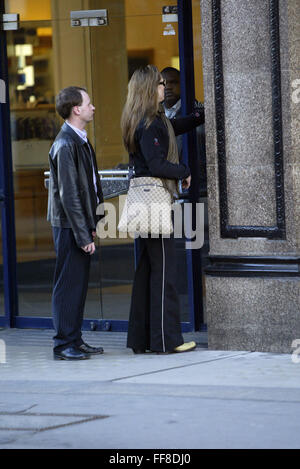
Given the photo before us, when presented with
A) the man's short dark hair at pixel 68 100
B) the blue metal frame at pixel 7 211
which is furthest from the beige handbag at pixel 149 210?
the blue metal frame at pixel 7 211

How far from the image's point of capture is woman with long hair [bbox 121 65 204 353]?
8023mm

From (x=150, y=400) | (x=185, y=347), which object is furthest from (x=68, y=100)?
(x=150, y=400)

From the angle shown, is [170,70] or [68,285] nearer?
[68,285]

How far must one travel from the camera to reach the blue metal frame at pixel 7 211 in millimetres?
9773

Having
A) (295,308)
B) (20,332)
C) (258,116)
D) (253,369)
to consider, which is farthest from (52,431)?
(20,332)

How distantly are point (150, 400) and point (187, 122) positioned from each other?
2504 millimetres

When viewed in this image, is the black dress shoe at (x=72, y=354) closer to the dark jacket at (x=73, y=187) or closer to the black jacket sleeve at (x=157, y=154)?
the dark jacket at (x=73, y=187)

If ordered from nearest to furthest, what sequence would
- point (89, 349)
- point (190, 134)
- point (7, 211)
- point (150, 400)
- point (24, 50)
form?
point (150, 400) → point (89, 349) → point (190, 134) → point (24, 50) → point (7, 211)

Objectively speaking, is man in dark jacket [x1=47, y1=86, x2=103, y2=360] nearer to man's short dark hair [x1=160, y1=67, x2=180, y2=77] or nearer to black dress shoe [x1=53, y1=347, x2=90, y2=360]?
black dress shoe [x1=53, y1=347, x2=90, y2=360]

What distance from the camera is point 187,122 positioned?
27.9 feet

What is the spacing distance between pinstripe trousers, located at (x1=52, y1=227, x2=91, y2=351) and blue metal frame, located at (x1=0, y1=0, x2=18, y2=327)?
1.63 m

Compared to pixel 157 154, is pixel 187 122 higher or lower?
higher

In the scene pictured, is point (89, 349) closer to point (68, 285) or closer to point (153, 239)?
point (68, 285)

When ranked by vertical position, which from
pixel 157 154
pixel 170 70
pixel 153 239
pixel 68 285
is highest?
pixel 170 70
